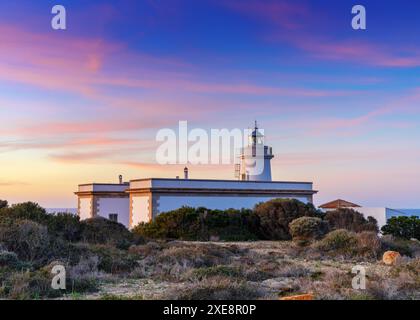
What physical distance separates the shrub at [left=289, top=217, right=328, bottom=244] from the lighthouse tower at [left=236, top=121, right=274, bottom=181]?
13.9 meters

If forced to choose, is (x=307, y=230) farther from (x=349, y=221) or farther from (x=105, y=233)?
(x=105, y=233)

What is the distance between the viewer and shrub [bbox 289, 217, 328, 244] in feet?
60.9

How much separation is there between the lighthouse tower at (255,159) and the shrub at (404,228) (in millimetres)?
9582

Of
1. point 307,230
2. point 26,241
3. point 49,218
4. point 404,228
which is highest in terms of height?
point 49,218

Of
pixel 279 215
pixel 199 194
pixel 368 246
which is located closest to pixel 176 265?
pixel 368 246

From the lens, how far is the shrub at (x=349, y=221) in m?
23.5

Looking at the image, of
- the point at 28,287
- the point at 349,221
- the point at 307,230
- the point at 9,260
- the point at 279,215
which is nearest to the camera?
the point at 28,287

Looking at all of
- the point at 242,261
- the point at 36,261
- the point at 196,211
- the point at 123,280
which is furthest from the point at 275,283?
the point at 196,211

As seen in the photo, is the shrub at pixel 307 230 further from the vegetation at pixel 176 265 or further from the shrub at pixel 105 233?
the shrub at pixel 105 233

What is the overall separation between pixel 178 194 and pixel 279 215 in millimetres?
5384

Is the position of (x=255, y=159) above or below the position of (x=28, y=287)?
above

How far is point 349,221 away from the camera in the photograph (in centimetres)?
2402
